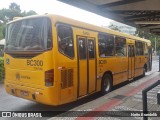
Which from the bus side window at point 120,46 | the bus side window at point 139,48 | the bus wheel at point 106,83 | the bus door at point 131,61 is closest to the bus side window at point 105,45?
the bus side window at point 120,46

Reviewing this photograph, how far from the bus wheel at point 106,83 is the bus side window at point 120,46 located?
1.43 m

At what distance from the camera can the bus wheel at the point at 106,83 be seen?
9.87 m

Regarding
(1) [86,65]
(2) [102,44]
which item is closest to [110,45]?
(2) [102,44]

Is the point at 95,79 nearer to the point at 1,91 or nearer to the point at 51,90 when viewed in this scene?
the point at 51,90

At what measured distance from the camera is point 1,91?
11.3m

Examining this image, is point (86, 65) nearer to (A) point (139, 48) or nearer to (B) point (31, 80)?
(B) point (31, 80)

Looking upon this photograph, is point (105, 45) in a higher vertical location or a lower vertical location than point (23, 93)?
higher

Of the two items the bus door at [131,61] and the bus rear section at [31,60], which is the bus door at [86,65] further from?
the bus door at [131,61]

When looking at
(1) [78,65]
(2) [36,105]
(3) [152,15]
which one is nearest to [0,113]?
(2) [36,105]

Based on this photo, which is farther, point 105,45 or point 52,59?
point 105,45

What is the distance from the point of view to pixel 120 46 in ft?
38.4

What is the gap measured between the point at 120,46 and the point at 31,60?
226 inches

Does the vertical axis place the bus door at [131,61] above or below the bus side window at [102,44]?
below

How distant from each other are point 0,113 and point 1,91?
4.07 meters
